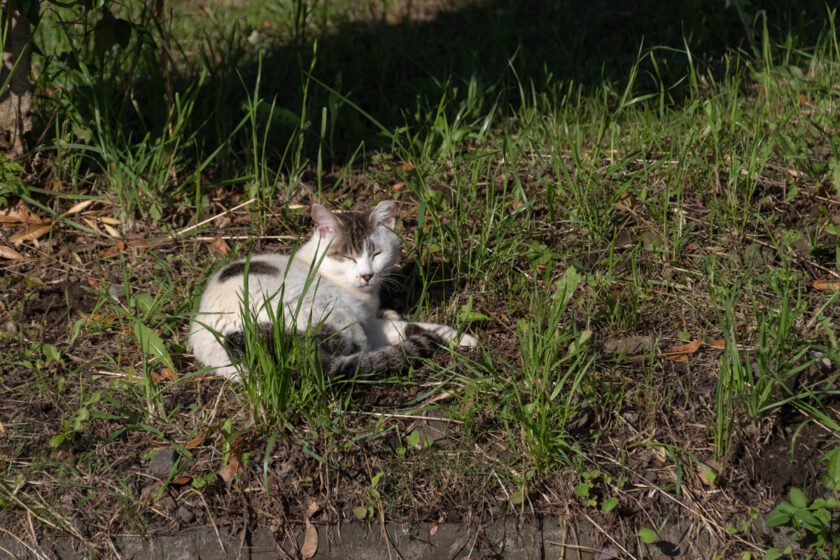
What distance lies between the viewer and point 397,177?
14.5ft

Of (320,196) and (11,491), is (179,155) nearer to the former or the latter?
(320,196)

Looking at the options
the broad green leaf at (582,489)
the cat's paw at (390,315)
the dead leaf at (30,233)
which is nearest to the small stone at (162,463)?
the cat's paw at (390,315)

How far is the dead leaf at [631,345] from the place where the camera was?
3178 millimetres

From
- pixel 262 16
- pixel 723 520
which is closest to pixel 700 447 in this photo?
pixel 723 520

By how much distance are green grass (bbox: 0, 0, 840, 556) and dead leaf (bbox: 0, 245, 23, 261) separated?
5 centimetres

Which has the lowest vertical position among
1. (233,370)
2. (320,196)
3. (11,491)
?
(11,491)

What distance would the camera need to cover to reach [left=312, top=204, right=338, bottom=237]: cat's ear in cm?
341

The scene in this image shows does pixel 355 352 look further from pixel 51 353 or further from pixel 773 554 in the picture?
pixel 773 554

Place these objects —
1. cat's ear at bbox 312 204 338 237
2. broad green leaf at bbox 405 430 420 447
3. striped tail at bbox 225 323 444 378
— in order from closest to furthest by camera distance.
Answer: broad green leaf at bbox 405 430 420 447
striped tail at bbox 225 323 444 378
cat's ear at bbox 312 204 338 237

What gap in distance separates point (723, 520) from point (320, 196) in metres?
2.50

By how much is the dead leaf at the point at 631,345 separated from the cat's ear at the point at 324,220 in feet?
4.17

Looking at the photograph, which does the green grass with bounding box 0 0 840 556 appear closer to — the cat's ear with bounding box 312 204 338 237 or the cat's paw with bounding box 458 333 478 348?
the cat's paw with bounding box 458 333 478 348

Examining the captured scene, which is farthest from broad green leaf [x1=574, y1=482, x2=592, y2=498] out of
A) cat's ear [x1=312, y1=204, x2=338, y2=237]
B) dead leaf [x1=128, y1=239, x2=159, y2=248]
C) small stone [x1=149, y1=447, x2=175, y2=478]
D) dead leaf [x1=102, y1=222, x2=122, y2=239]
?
dead leaf [x1=102, y1=222, x2=122, y2=239]

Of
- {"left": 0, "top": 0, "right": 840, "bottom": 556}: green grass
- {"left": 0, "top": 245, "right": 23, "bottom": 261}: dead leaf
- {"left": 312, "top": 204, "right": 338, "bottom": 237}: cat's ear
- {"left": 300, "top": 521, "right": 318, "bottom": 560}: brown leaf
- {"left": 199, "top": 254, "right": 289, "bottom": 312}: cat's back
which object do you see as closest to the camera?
{"left": 300, "top": 521, "right": 318, "bottom": 560}: brown leaf
